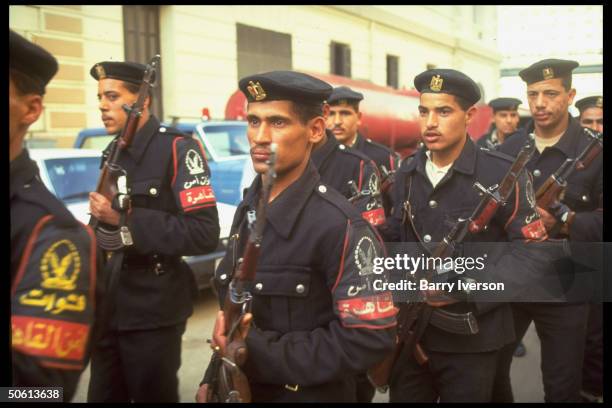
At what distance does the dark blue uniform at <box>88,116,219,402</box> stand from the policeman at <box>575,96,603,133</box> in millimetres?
4039

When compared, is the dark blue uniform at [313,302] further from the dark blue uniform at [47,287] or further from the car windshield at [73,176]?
the car windshield at [73,176]

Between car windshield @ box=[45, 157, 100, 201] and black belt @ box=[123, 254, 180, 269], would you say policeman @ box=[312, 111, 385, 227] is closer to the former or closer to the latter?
black belt @ box=[123, 254, 180, 269]

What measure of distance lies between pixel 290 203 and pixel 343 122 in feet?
9.52

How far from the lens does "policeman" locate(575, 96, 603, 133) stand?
5.53m

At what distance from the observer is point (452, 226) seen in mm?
2789

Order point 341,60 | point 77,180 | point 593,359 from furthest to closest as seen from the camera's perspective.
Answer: point 341,60
point 77,180
point 593,359

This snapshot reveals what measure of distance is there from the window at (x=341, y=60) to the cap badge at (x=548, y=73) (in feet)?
15.0

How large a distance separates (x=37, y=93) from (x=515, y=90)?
3.39m

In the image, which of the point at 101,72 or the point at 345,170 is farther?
the point at 345,170

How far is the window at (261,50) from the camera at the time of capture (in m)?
8.64

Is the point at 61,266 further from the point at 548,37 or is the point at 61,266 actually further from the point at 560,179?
the point at 548,37

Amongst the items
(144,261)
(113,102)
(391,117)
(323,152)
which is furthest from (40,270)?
(391,117)

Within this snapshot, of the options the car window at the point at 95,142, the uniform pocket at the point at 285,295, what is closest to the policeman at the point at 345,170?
the uniform pocket at the point at 285,295

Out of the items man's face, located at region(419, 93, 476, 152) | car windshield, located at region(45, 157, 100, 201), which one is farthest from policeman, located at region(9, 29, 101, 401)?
car windshield, located at region(45, 157, 100, 201)
